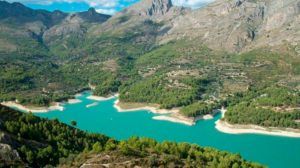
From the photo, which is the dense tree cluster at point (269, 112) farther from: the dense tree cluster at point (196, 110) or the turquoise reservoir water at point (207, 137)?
the dense tree cluster at point (196, 110)

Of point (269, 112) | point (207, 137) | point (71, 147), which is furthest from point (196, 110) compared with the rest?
point (71, 147)

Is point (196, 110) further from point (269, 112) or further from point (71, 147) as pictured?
point (71, 147)

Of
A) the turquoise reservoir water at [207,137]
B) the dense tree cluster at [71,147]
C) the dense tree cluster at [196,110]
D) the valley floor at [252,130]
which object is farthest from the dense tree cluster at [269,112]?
the dense tree cluster at [71,147]

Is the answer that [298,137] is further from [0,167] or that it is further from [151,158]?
[0,167]

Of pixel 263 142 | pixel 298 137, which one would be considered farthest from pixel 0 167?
pixel 298 137

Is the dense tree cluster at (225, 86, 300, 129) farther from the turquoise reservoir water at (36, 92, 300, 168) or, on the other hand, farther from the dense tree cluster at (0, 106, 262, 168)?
the dense tree cluster at (0, 106, 262, 168)

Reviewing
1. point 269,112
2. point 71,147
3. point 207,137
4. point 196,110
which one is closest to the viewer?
point 71,147
